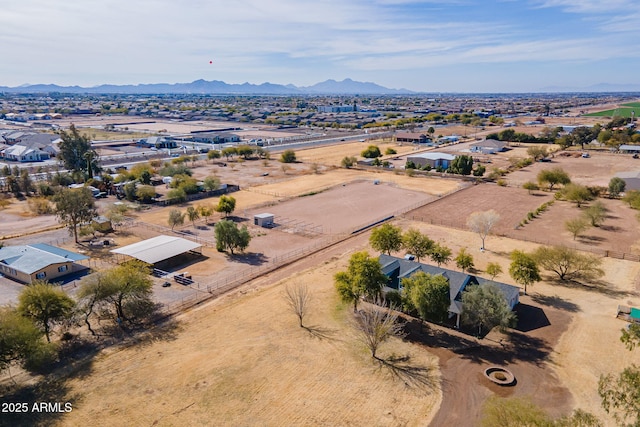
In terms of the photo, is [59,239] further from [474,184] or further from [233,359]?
[474,184]

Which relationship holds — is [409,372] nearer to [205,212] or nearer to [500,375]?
[500,375]

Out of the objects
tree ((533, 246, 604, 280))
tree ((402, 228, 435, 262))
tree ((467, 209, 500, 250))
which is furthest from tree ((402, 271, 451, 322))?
tree ((467, 209, 500, 250))

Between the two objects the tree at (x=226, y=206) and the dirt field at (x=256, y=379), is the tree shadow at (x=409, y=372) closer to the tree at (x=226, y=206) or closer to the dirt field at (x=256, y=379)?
the dirt field at (x=256, y=379)

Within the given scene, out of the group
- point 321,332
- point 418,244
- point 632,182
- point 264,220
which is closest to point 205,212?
point 264,220

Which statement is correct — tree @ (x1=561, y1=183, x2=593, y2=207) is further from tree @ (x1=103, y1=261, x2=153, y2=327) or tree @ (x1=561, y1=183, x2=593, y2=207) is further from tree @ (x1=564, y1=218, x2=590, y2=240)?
tree @ (x1=103, y1=261, x2=153, y2=327)

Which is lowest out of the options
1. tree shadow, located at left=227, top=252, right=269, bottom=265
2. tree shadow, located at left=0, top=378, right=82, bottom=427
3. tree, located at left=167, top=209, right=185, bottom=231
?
tree shadow, located at left=227, top=252, right=269, bottom=265

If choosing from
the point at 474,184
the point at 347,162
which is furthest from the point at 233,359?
the point at 347,162

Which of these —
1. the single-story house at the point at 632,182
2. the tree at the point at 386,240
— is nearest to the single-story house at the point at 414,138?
the single-story house at the point at 632,182
